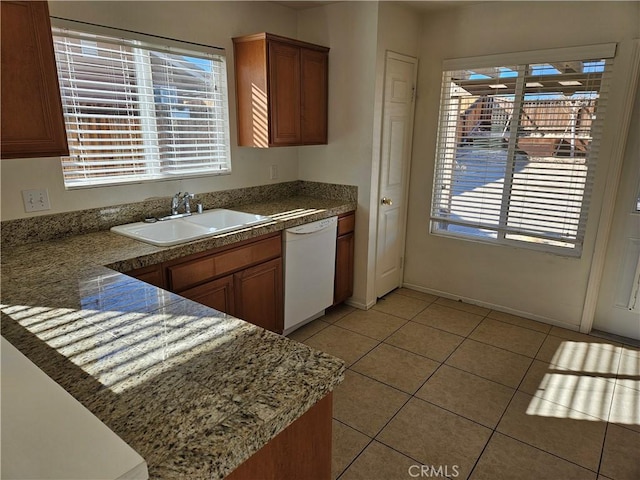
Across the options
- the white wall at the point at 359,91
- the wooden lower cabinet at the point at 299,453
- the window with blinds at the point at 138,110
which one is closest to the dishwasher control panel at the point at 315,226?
the white wall at the point at 359,91

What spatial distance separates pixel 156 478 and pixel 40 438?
9.0 inches

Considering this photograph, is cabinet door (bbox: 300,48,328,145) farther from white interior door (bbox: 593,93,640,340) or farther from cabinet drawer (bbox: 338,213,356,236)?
white interior door (bbox: 593,93,640,340)

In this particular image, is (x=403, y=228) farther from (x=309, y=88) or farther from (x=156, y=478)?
(x=156, y=478)

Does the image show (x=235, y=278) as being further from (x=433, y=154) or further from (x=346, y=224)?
(x=433, y=154)

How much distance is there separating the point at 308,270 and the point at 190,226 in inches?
35.5

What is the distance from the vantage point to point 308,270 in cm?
308

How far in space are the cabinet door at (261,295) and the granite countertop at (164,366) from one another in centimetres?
98

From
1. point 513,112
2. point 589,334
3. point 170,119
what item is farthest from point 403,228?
point 170,119

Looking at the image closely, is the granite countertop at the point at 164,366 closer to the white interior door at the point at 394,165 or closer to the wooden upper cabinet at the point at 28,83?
the wooden upper cabinet at the point at 28,83

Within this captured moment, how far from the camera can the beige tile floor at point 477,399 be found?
1.96m

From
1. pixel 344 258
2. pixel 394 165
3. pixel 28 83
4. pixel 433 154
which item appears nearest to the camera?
pixel 28 83

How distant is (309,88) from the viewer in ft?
10.6

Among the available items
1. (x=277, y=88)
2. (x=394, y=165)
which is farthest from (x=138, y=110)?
(x=394, y=165)

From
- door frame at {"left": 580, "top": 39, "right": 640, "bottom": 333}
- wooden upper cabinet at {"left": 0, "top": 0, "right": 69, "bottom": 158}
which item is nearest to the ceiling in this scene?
door frame at {"left": 580, "top": 39, "right": 640, "bottom": 333}
